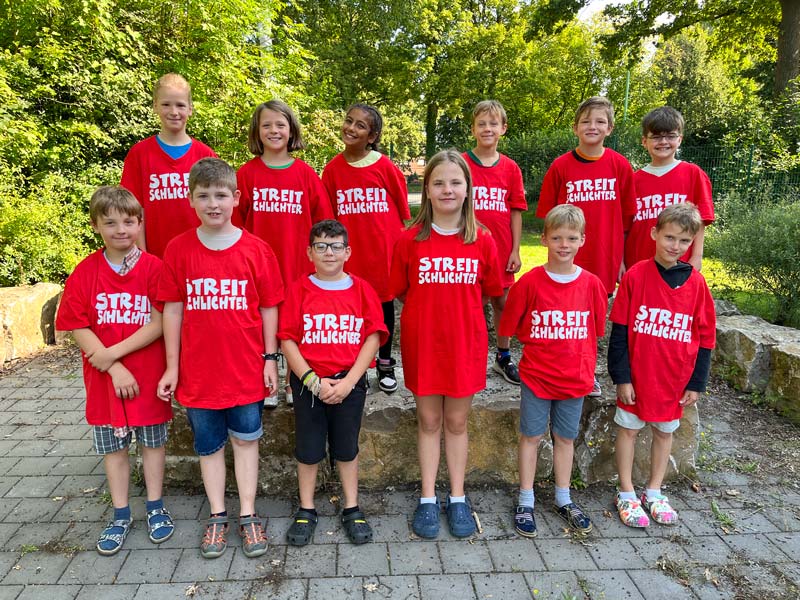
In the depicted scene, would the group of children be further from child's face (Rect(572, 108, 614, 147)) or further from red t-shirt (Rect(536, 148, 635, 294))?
red t-shirt (Rect(536, 148, 635, 294))

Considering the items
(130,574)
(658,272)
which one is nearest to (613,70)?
(658,272)

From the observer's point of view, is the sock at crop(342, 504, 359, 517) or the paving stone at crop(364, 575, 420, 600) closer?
the paving stone at crop(364, 575, 420, 600)

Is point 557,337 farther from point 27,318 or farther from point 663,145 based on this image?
point 27,318

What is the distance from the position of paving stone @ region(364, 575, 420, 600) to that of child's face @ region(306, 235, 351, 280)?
1.53 m

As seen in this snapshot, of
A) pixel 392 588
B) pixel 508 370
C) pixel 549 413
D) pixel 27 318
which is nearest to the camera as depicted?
pixel 392 588

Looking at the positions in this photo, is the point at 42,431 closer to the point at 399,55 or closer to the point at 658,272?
the point at 658,272

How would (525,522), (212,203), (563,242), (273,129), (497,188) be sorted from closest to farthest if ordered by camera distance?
(212,203), (563,242), (525,522), (273,129), (497,188)

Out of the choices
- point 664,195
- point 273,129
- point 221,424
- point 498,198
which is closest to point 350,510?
point 221,424

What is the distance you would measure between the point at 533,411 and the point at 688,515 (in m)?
1.13

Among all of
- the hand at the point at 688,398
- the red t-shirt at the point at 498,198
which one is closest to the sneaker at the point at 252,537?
the red t-shirt at the point at 498,198

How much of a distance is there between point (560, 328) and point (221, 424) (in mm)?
1883

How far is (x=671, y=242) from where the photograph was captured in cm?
293

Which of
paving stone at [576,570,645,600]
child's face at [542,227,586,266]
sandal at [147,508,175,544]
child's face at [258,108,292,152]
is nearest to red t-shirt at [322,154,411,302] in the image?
child's face at [258,108,292,152]

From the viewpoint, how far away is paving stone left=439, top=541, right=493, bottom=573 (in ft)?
8.89
